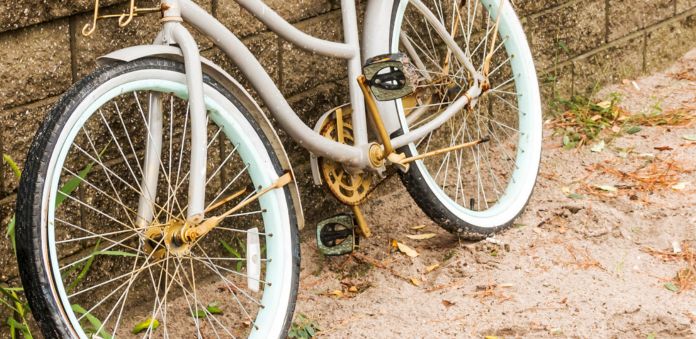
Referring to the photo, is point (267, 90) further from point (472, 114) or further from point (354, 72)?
point (472, 114)

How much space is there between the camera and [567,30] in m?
5.29

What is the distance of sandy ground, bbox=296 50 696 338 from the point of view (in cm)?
364

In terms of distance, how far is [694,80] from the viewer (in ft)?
18.8

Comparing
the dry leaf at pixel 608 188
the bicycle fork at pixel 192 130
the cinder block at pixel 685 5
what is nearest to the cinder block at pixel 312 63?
the bicycle fork at pixel 192 130

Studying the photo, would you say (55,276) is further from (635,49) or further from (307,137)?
(635,49)

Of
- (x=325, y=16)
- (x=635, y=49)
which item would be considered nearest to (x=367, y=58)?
(x=325, y=16)

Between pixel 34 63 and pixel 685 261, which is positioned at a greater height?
pixel 34 63

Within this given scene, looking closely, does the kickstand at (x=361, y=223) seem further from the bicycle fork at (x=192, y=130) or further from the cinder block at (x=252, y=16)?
the bicycle fork at (x=192, y=130)

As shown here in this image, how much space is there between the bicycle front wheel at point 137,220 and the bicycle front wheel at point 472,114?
688 millimetres

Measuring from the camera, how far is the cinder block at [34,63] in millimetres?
3265

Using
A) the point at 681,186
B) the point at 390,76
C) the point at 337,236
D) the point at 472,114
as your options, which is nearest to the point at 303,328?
the point at 337,236

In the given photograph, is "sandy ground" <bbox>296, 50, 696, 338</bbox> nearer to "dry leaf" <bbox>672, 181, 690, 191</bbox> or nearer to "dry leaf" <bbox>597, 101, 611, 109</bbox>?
"dry leaf" <bbox>672, 181, 690, 191</bbox>

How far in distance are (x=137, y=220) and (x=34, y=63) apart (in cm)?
60

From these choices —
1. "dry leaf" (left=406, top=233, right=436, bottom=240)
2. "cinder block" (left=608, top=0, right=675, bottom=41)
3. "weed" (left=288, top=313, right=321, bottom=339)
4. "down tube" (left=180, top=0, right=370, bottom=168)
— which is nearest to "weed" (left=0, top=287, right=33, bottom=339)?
"weed" (left=288, top=313, right=321, bottom=339)
